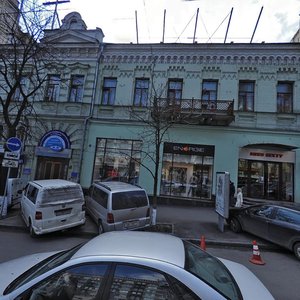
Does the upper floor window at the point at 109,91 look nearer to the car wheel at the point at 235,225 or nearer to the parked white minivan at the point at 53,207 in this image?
the parked white minivan at the point at 53,207

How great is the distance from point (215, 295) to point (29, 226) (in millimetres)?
Result: 8427

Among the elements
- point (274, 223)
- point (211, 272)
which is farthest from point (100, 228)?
point (211, 272)

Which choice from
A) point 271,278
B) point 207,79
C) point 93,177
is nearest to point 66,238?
point 271,278

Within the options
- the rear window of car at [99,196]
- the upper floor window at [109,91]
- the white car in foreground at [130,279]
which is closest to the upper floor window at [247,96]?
the upper floor window at [109,91]

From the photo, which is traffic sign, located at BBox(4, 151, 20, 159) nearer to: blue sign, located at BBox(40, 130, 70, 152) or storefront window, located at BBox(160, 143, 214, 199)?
blue sign, located at BBox(40, 130, 70, 152)

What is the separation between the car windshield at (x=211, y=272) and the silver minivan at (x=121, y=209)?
5.69m

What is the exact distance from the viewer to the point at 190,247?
11.0 feet

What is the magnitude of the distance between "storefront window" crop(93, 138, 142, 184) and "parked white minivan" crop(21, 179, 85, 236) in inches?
288

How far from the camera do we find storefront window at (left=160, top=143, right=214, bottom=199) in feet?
53.0

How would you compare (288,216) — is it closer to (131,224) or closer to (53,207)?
(131,224)

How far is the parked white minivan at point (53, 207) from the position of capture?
8508mm

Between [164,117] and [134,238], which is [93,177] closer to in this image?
[164,117]

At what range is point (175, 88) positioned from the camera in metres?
17.2

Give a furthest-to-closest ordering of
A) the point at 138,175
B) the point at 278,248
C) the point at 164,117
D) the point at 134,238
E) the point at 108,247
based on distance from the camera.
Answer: the point at 138,175
the point at 164,117
the point at 278,248
the point at 134,238
the point at 108,247
